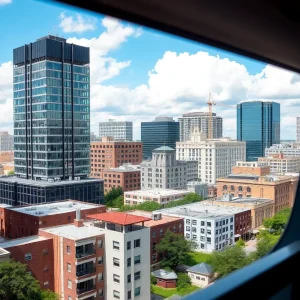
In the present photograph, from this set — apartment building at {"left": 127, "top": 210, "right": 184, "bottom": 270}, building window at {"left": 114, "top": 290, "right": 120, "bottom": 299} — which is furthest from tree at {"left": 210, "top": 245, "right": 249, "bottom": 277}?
building window at {"left": 114, "top": 290, "right": 120, "bottom": 299}

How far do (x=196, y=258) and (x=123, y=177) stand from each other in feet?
10.0

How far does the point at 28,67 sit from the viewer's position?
423 cm

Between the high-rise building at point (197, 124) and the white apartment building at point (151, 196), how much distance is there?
5052 mm

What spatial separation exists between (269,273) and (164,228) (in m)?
3.99

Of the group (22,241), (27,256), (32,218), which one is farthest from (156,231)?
(27,256)

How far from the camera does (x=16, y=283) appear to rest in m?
2.00

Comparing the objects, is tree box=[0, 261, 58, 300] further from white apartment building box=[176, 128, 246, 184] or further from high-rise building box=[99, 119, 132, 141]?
white apartment building box=[176, 128, 246, 184]

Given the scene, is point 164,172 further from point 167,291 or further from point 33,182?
point 167,291

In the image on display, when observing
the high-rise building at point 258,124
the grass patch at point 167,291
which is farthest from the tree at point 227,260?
the high-rise building at point 258,124

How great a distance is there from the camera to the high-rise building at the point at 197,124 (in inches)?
500

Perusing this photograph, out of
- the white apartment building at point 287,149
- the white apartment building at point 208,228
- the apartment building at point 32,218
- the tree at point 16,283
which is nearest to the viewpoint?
the tree at point 16,283

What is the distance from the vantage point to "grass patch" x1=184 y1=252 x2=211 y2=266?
4.39 m

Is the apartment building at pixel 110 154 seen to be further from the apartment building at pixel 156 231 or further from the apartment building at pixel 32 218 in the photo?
the apartment building at pixel 32 218

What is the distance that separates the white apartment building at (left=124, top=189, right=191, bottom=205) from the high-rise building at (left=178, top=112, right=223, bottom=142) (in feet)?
16.6
